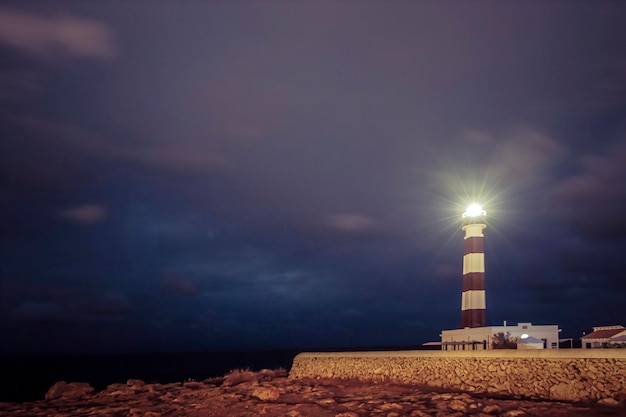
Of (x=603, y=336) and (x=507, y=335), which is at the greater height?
(x=603, y=336)

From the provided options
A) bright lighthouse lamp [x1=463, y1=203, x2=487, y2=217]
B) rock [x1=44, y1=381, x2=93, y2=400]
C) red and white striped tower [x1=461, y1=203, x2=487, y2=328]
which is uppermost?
bright lighthouse lamp [x1=463, y1=203, x2=487, y2=217]

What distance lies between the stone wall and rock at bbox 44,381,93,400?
10.6m

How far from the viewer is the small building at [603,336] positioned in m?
23.3

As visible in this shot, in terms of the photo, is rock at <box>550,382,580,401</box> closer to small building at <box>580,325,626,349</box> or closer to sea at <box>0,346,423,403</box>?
small building at <box>580,325,626,349</box>

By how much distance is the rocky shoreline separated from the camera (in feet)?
43.2

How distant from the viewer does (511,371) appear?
16.2 m

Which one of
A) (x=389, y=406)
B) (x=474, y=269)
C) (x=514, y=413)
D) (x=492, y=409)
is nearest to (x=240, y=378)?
(x=474, y=269)

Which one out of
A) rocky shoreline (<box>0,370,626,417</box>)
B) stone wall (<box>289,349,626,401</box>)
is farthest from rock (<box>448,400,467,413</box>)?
stone wall (<box>289,349,626,401</box>)

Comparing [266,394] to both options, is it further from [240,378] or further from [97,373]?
[97,373]

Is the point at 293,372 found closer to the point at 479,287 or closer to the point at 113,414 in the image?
the point at 479,287

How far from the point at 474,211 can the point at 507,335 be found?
721 centimetres

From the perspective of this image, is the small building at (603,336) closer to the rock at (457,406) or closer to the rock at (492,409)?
the rock at (457,406)

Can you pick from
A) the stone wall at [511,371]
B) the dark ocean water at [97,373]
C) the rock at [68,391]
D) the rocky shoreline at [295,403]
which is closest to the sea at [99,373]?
the dark ocean water at [97,373]

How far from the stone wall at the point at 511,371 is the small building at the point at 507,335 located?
5094 millimetres
